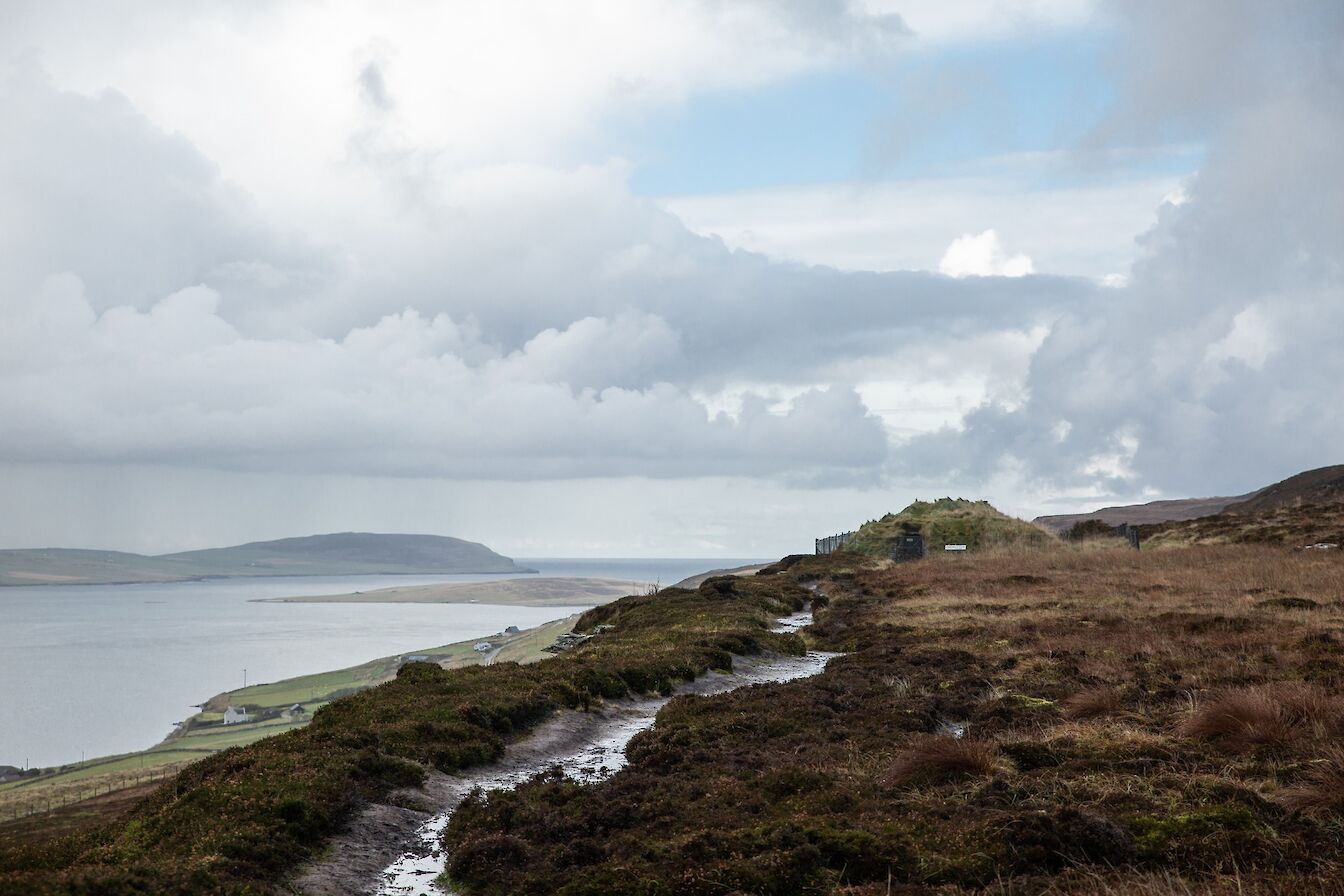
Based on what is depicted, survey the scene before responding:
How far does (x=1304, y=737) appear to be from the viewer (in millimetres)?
12836

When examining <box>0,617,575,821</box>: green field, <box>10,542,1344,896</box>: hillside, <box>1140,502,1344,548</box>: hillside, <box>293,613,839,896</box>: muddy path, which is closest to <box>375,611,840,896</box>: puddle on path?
<box>293,613,839,896</box>: muddy path

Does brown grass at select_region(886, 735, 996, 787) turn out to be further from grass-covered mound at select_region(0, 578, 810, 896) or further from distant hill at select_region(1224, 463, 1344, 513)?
distant hill at select_region(1224, 463, 1344, 513)

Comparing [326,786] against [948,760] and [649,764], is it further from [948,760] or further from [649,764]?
[948,760]

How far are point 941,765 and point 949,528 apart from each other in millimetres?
71070

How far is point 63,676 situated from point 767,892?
20145 centimetres

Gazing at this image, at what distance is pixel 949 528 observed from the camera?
81.5 metres

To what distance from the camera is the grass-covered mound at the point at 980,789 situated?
373 inches

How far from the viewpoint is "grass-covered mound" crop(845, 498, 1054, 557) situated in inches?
3044

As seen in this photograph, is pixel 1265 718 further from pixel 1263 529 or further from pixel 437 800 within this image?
pixel 1263 529

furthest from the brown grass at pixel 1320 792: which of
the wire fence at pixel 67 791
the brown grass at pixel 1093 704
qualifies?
the wire fence at pixel 67 791

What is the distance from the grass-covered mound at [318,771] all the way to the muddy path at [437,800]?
301 mm

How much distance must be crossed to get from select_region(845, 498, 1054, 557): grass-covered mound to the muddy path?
179 ft

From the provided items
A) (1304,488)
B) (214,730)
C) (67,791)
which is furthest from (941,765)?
(1304,488)

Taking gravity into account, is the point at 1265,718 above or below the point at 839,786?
above
